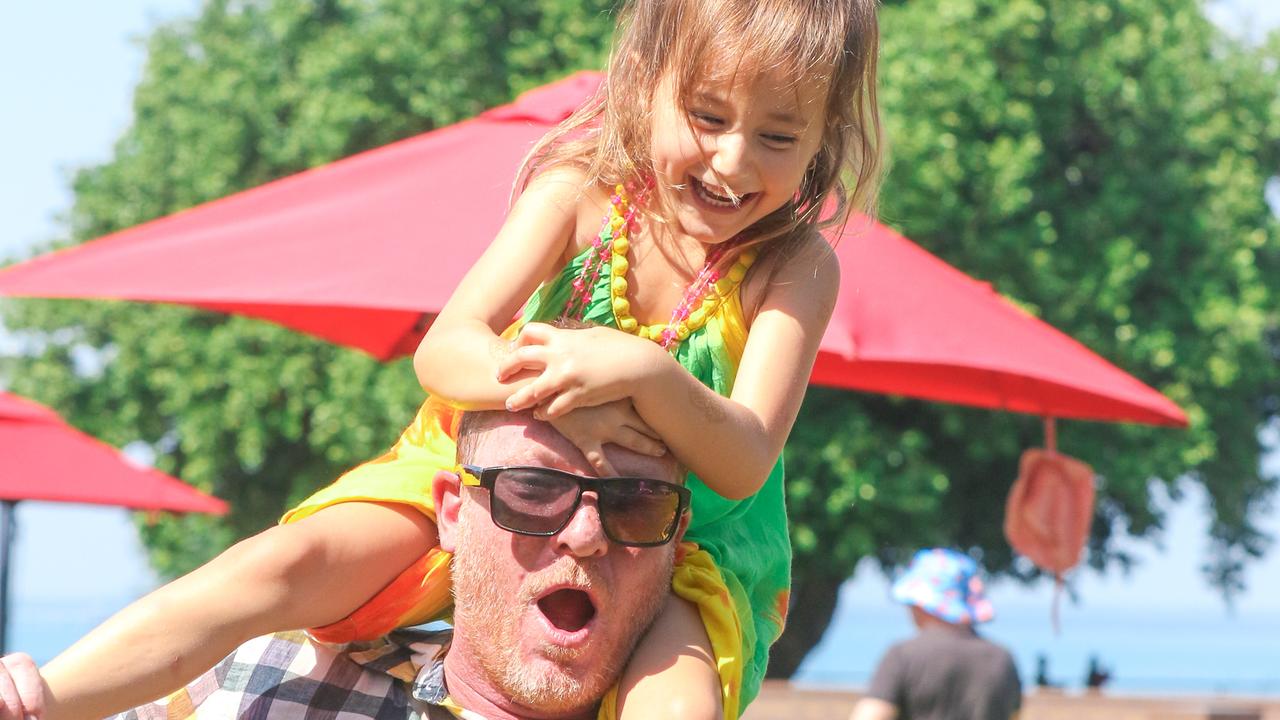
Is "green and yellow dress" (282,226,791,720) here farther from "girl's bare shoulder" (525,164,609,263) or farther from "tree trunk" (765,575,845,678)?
"tree trunk" (765,575,845,678)

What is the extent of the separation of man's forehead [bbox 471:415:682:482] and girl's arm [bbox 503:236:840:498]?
5 cm

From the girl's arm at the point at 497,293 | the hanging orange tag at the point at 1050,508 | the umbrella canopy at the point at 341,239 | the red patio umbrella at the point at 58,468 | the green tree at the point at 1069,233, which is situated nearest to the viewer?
the girl's arm at the point at 497,293

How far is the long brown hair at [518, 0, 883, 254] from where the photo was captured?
2.28 m

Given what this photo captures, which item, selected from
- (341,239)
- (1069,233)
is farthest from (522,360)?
(1069,233)

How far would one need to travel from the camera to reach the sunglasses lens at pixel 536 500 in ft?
7.11

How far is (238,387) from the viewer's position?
1525 centimetres

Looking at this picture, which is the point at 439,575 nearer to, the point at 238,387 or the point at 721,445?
the point at 721,445

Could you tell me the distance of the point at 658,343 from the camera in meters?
2.40

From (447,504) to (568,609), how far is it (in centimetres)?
26

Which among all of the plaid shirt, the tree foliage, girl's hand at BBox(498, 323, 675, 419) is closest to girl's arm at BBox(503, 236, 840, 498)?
girl's hand at BBox(498, 323, 675, 419)

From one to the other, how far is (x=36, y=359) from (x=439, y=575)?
16772 millimetres

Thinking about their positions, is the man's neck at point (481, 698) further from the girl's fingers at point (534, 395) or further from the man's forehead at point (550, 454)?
the girl's fingers at point (534, 395)

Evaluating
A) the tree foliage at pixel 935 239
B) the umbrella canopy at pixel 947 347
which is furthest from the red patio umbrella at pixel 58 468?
the umbrella canopy at pixel 947 347

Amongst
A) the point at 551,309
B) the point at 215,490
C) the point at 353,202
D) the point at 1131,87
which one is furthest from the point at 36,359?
the point at 551,309
